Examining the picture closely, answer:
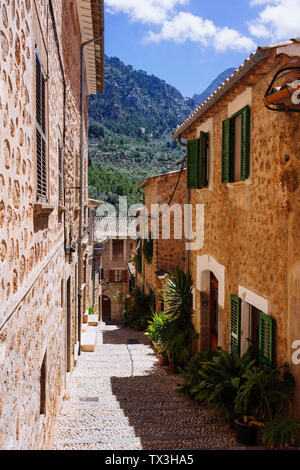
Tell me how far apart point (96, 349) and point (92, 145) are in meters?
63.7

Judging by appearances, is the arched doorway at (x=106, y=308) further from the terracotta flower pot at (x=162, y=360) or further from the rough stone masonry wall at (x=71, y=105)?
the terracotta flower pot at (x=162, y=360)

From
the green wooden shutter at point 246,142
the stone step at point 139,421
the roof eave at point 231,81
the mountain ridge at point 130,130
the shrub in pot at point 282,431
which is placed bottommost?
the stone step at point 139,421

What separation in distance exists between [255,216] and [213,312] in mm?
3758

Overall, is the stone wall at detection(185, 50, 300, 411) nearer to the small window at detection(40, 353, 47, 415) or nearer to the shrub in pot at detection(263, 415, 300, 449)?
the shrub in pot at detection(263, 415, 300, 449)

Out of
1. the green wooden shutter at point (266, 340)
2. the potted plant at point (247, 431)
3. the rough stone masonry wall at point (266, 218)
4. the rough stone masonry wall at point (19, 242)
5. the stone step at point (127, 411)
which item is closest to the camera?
the rough stone masonry wall at point (19, 242)

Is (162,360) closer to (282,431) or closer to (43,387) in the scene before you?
(282,431)

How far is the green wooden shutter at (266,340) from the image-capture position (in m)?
6.20

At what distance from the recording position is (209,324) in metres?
10.2

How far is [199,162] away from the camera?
33.1 feet

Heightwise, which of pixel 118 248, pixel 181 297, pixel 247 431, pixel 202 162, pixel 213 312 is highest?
pixel 202 162

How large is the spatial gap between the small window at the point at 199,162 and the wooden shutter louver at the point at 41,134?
17.6ft

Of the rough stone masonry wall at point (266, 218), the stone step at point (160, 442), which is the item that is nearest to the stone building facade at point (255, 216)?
the rough stone masonry wall at point (266, 218)

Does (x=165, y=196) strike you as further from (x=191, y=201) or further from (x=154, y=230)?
(x=191, y=201)

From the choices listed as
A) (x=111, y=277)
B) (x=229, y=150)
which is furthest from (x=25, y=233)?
(x=111, y=277)
